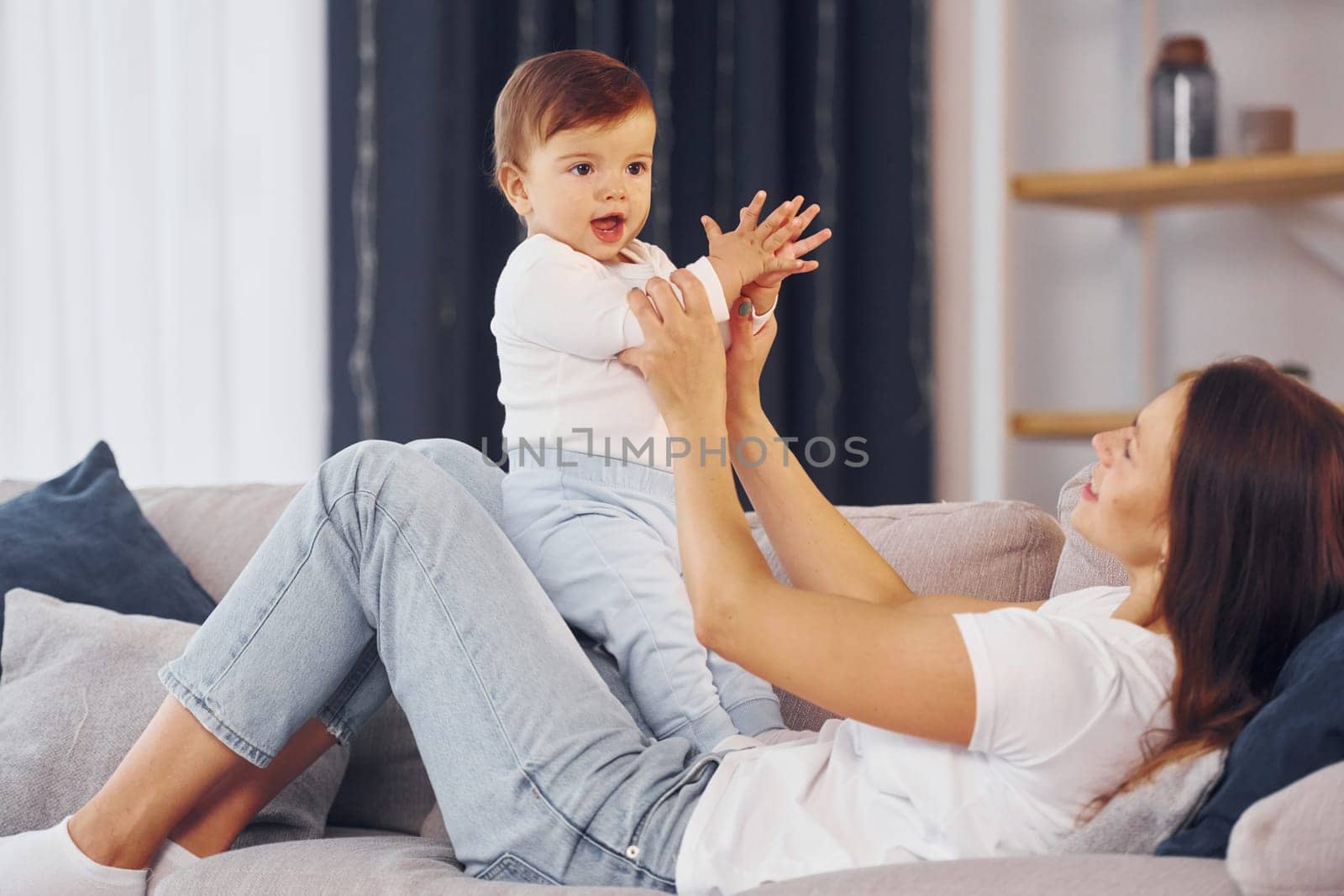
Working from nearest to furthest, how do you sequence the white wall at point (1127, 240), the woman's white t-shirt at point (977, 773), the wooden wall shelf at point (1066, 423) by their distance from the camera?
the woman's white t-shirt at point (977, 773), the wooden wall shelf at point (1066, 423), the white wall at point (1127, 240)

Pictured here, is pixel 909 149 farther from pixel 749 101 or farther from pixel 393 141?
pixel 393 141

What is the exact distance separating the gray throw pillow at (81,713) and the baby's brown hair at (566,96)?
738 mm

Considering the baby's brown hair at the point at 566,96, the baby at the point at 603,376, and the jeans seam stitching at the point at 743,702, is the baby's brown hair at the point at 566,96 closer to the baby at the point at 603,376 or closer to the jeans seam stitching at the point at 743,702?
the baby at the point at 603,376

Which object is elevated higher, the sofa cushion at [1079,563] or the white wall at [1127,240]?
the white wall at [1127,240]

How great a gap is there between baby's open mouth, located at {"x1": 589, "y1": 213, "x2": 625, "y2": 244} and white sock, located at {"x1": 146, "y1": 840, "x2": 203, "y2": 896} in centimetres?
82

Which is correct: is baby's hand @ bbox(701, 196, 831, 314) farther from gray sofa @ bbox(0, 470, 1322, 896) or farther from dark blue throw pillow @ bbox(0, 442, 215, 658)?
dark blue throw pillow @ bbox(0, 442, 215, 658)

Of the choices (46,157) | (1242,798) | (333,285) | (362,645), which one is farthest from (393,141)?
(1242,798)

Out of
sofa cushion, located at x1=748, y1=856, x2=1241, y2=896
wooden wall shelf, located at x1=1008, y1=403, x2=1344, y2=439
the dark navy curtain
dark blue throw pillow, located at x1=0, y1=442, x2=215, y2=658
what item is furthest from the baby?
wooden wall shelf, located at x1=1008, y1=403, x2=1344, y2=439

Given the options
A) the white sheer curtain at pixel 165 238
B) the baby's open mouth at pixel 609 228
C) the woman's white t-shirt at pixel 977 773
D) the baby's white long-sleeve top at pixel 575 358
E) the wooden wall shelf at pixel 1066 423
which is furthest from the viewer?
the wooden wall shelf at pixel 1066 423

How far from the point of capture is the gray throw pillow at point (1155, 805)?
3.29ft

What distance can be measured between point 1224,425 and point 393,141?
2.14 metres

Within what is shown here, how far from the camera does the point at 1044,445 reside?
341 centimetres

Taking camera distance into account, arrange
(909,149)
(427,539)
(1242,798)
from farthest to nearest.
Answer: (909,149) → (427,539) → (1242,798)

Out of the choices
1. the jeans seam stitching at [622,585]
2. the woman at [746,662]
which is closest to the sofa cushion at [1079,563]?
the woman at [746,662]
